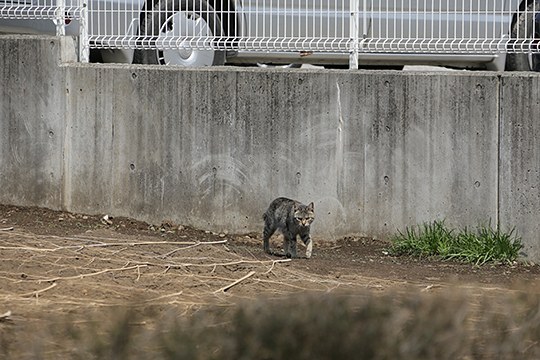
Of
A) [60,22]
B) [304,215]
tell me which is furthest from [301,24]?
[60,22]

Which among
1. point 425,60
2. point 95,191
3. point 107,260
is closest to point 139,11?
point 95,191

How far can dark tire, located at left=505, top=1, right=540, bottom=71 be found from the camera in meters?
11.5

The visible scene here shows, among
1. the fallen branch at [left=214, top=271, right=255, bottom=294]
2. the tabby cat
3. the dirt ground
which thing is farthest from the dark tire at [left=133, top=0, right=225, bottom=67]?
the fallen branch at [left=214, top=271, right=255, bottom=294]

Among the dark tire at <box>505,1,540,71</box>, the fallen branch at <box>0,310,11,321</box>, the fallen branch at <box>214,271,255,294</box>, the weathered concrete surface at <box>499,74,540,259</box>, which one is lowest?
the fallen branch at <box>214,271,255,294</box>

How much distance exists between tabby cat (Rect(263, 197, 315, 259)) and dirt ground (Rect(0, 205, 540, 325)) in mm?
210

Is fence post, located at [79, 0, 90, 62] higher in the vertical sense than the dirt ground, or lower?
higher

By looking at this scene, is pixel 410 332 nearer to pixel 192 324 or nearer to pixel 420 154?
pixel 192 324

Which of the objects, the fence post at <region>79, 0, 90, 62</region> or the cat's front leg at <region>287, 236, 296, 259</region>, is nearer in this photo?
the cat's front leg at <region>287, 236, 296, 259</region>

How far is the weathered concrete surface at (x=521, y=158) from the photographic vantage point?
36.1 feet

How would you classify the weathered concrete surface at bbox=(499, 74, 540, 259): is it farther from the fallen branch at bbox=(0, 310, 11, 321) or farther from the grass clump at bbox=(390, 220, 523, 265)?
the fallen branch at bbox=(0, 310, 11, 321)

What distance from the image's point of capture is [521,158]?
1104 centimetres

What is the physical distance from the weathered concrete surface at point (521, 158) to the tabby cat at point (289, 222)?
1.71 m

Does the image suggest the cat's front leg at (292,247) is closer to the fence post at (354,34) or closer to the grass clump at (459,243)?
the grass clump at (459,243)

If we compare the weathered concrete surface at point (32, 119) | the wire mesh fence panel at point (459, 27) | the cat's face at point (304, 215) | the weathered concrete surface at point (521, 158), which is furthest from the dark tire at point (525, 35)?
the weathered concrete surface at point (32, 119)
